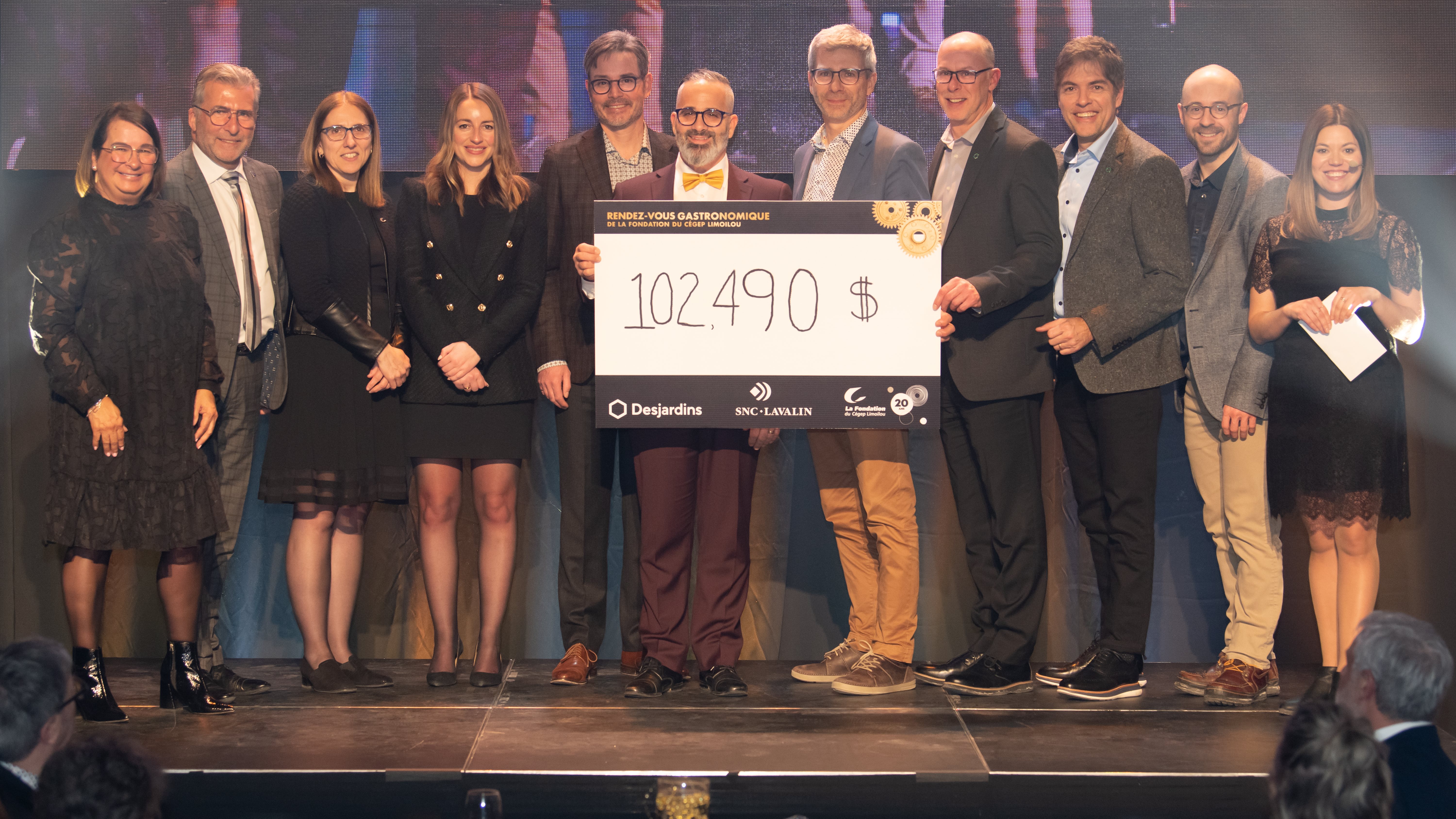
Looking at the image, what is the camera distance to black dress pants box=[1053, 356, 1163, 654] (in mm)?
3691

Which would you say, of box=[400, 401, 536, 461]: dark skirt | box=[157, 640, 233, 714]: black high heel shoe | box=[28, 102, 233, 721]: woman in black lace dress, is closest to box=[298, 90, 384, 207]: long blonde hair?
box=[28, 102, 233, 721]: woman in black lace dress

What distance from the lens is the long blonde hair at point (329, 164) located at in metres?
3.66

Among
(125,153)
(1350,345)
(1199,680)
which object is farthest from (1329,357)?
(125,153)

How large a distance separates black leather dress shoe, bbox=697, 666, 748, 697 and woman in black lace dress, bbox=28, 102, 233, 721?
1431 millimetres

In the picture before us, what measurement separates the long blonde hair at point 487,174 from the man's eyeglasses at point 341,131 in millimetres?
227

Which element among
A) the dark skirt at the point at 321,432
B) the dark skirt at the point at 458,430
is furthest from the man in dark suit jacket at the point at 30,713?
the dark skirt at the point at 458,430

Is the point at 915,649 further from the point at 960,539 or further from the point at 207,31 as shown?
the point at 207,31

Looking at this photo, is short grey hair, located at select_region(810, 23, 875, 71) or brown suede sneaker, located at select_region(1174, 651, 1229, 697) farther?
brown suede sneaker, located at select_region(1174, 651, 1229, 697)

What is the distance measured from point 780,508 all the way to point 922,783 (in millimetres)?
1667

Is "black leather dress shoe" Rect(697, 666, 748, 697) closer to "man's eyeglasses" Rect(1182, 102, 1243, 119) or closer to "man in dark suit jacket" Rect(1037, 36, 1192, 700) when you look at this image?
"man in dark suit jacket" Rect(1037, 36, 1192, 700)

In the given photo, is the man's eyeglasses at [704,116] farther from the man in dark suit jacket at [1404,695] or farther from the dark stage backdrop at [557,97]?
the man in dark suit jacket at [1404,695]

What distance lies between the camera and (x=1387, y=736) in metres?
2.19

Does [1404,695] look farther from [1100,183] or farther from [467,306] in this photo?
[467,306]

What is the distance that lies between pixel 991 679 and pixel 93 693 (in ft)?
8.62
